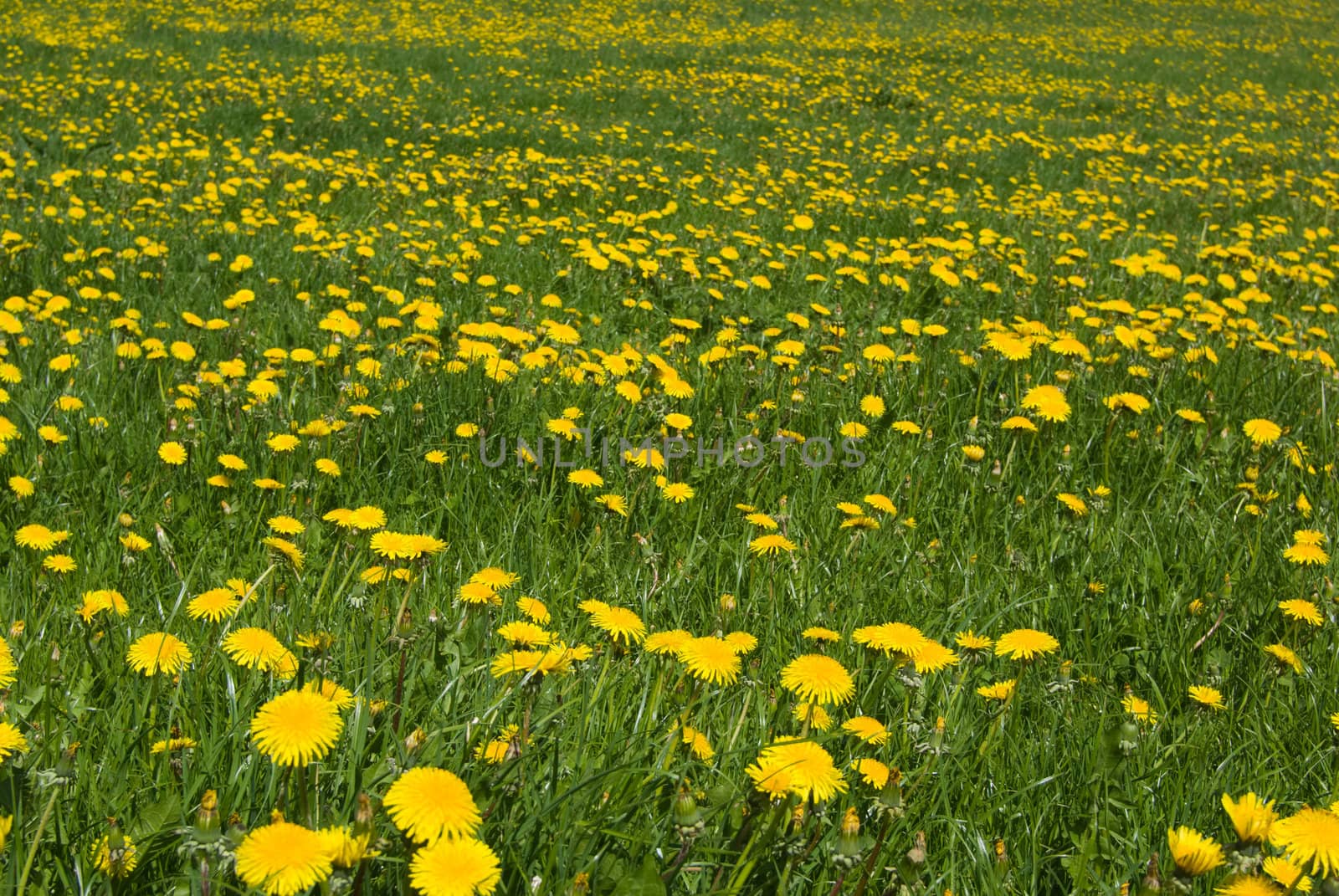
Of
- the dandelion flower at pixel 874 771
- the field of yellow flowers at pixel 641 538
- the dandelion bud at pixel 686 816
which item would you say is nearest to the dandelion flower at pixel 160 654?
the field of yellow flowers at pixel 641 538

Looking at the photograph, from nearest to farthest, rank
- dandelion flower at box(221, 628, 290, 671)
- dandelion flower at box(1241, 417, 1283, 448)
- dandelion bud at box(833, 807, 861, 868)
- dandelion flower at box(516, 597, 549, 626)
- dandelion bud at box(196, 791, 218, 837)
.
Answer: dandelion bud at box(196, 791, 218, 837) < dandelion bud at box(833, 807, 861, 868) < dandelion flower at box(221, 628, 290, 671) < dandelion flower at box(516, 597, 549, 626) < dandelion flower at box(1241, 417, 1283, 448)

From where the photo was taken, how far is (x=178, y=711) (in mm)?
1448

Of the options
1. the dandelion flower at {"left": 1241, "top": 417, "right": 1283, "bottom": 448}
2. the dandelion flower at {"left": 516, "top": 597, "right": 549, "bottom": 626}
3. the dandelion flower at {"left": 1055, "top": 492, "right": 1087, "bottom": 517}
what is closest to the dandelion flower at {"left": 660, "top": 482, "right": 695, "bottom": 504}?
the dandelion flower at {"left": 516, "top": 597, "right": 549, "bottom": 626}

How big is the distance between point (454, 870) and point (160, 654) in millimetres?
672

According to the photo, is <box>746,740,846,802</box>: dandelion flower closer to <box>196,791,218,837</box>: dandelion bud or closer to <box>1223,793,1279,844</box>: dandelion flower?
<box>1223,793,1279,844</box>: dandelion flower

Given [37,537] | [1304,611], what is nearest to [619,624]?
[37,537]

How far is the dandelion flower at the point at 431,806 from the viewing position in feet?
3.23

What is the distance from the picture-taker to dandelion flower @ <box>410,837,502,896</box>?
93 cm

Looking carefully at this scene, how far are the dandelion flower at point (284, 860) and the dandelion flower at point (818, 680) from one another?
652 mm

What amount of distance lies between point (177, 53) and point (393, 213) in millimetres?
6581

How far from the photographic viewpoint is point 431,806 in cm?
100

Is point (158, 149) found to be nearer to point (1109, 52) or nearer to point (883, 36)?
point (883, 36)

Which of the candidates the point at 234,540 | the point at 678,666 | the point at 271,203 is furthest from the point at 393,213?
the point at 678,666

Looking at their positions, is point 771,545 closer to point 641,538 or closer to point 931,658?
point 641,538
